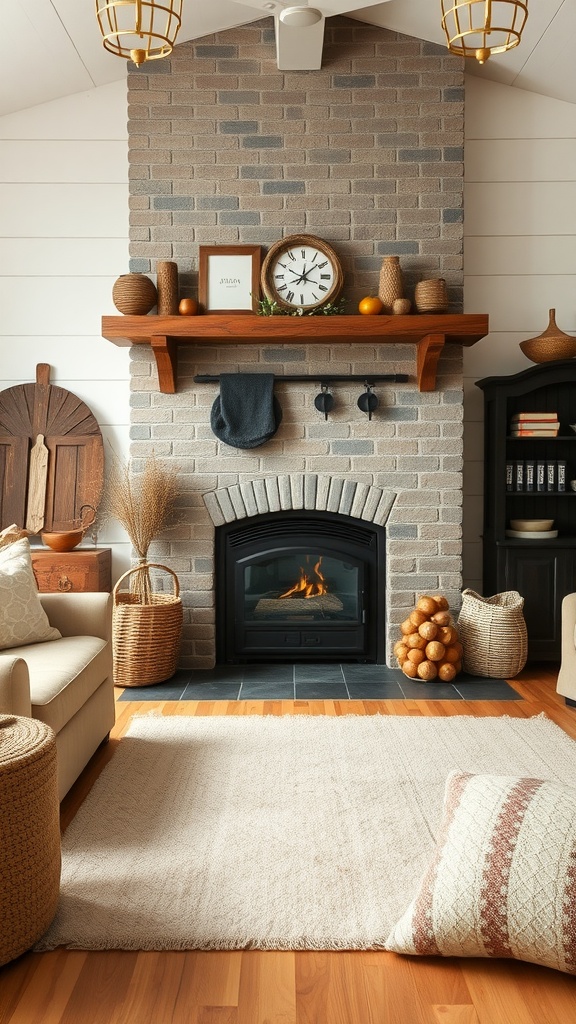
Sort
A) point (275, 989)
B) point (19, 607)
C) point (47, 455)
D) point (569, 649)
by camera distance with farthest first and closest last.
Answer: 1. point (47, 455)
2. point (569, 649)
3. point (19, 607)
4. point (275, 989)

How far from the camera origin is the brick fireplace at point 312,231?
433 centimetres

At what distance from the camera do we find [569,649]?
3.79 m

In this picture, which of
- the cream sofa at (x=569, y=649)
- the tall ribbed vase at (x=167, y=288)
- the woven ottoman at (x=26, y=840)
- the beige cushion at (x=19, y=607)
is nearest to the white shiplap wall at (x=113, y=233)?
the tall ribbed vase at (x=167, y=288)

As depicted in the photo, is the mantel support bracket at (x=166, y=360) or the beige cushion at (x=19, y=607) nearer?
the beige cushion at (x=19, y=607)

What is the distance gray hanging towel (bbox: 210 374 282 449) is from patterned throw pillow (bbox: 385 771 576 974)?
8.89ft

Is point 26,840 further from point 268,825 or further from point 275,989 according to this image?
point 268,825

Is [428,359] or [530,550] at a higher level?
[428,359]

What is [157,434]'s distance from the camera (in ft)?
14.5

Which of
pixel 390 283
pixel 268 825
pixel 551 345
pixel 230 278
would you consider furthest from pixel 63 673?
pixel 551 345

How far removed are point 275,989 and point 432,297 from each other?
3.29 m

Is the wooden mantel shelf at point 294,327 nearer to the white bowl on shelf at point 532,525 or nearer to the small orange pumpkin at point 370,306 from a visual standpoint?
the small orange pumpkin at point 370,306

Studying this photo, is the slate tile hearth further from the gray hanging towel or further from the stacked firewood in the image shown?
the gray hanging towel

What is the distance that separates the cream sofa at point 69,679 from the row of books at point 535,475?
94.4 inches

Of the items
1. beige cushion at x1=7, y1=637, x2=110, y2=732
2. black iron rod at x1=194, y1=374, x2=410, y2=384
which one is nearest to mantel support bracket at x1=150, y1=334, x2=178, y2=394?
black iron rod at x1=194, y1=374, x2=410, y2=384
